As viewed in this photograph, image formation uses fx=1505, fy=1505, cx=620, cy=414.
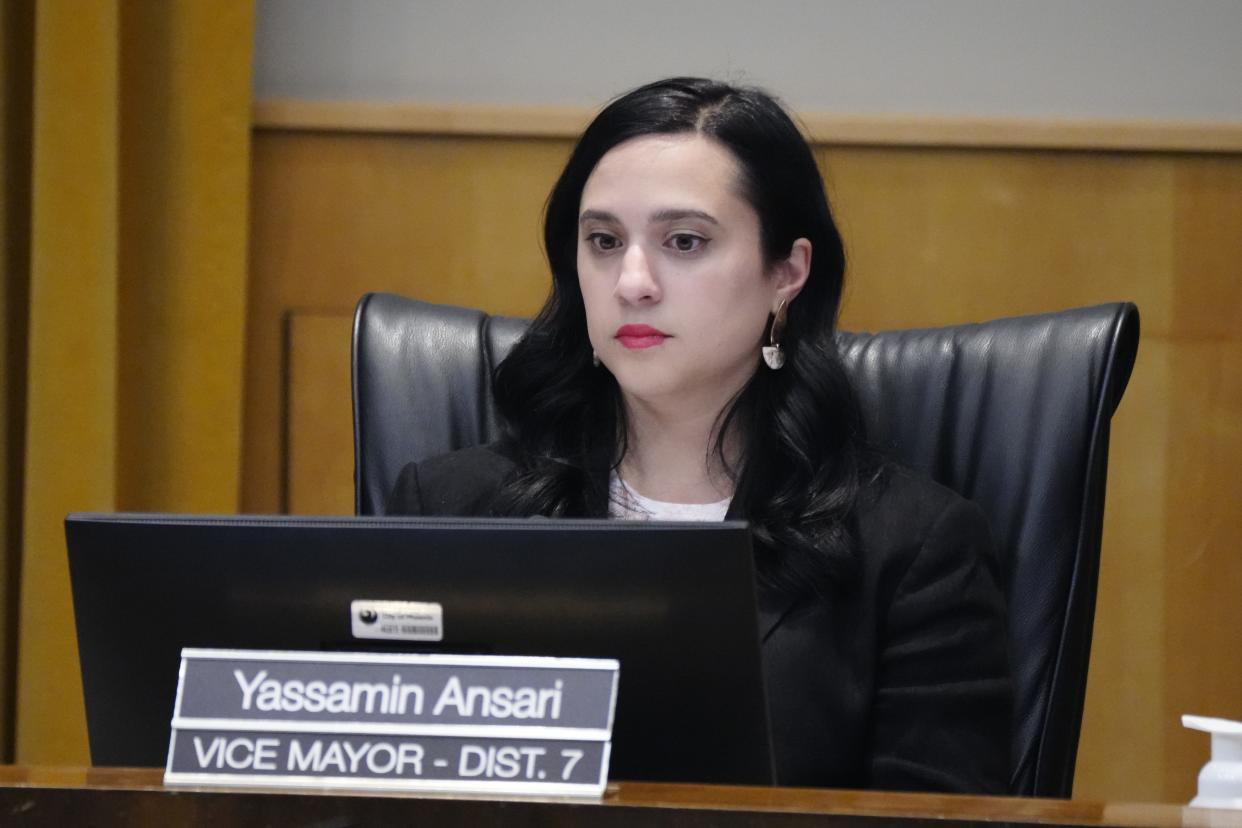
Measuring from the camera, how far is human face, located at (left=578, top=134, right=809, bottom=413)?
1412mm

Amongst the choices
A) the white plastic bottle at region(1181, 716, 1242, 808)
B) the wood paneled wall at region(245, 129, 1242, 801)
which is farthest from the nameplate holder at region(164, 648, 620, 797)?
the wood paneled wall at region(245, 129, 1242, 801)

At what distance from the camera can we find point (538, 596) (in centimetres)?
83

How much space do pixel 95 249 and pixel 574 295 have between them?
2.46ft

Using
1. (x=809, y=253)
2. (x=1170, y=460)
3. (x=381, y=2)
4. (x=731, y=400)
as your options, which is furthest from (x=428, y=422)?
(x=1170, y=460)

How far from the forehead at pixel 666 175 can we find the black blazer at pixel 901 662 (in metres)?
0.33

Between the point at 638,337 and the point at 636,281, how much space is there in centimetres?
→ 6

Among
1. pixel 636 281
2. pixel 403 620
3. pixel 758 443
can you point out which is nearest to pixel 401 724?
pixel 403 620

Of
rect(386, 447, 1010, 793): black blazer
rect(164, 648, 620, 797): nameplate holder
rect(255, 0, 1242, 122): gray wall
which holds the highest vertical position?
rect(255, 0, 1242, 122): gray wall

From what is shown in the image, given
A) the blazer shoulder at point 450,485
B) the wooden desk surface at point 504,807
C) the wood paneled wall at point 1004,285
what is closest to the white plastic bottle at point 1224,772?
the wooden desk surface at point 504,807

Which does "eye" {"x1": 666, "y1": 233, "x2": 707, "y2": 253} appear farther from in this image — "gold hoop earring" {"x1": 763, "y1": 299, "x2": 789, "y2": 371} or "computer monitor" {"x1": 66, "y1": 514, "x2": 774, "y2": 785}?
"computer monitor" {"x1": 66, "y1": 514, "x2": 774, "y2": 785}

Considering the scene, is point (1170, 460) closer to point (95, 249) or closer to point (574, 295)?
point (574, 295)

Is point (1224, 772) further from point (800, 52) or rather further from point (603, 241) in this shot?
point (800, 52)

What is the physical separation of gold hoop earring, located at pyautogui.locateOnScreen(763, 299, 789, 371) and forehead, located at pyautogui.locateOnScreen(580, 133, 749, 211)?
0.13 metres

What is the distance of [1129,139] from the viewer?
2.04 m
